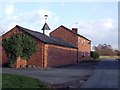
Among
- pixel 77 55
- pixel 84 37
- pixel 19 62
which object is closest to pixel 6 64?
pixel 19 62

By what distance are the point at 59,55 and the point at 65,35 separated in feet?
77.1

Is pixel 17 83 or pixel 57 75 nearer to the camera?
pixel 17 83

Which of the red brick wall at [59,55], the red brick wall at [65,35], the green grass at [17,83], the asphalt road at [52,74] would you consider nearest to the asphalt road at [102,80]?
the asphalt road at [52,74]

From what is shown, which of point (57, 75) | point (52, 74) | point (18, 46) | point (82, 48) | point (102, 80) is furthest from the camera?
point (82, 48)

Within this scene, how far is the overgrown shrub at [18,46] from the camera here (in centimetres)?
4122

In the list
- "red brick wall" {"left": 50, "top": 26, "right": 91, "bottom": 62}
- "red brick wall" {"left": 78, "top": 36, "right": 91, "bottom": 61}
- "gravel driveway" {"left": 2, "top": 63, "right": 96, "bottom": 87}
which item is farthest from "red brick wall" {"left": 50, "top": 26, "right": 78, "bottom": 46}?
"gravel driveway" {"left": 2, "top": 63, "right": 96, "bottom": 87}

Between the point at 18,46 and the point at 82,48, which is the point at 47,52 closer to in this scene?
the point at 18,46

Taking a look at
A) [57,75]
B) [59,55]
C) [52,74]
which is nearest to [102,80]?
[57,75]

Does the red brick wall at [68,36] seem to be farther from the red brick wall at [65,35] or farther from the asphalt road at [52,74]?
the asphalt road at [52,74]

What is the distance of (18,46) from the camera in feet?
135

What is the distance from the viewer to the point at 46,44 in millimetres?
43875

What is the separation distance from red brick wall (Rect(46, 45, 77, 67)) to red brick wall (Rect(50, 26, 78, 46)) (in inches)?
405

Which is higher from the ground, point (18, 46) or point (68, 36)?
point (68, 36)

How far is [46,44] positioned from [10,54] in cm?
503
